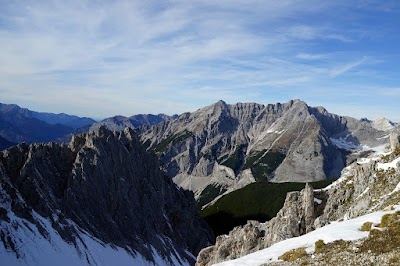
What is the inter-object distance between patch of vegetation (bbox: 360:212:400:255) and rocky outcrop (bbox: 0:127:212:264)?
8719 centimetres

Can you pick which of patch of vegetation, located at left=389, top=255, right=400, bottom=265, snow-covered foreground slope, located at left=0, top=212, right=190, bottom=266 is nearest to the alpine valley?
patch of vegetation, located at left=389, top=255, right=400, bottom=265

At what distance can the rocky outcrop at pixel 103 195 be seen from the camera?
107125 millimetres

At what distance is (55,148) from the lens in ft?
436

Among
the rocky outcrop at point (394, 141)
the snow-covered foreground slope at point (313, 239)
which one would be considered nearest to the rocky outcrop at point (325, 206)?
Answer: the rocky outcrop at point (394, 141)

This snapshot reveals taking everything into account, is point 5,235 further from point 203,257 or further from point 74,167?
point 203,257

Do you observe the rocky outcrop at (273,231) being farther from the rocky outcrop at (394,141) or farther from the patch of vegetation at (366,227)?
the patch of vegetation at (366,227)

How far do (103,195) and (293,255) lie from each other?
109m

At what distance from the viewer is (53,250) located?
9738 centimetres

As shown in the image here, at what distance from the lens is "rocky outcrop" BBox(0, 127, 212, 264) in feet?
351

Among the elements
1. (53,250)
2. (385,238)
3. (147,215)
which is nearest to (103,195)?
(147,215)

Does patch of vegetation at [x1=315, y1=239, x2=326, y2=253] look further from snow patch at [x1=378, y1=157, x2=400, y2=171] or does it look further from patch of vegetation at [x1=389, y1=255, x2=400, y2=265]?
snow patch at [x1=378, y1=157, x2=400, y2=171]

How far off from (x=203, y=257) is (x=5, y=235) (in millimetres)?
49383

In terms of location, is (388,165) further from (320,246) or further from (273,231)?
(320,246)

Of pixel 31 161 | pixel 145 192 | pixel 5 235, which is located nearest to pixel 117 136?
pixel 145 192
